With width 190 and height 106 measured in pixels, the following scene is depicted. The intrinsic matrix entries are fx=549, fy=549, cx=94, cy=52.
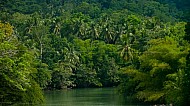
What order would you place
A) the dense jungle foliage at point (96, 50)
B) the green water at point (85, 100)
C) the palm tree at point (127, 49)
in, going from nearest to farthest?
1. the dense jungle foliage at point (96, 50)
2. the green water at point (85, 100)
3. the palm tree at point (127, 49)

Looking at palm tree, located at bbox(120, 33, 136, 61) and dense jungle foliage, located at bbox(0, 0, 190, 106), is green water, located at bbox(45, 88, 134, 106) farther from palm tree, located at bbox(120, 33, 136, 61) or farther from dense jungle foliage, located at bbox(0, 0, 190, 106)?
palm tree, located at bbox(120, 33, 136, 61)

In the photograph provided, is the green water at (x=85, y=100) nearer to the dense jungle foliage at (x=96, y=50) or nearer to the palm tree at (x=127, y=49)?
the dense jungle foliage at (x=96, y=50)

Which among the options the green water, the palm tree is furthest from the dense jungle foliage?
the green water

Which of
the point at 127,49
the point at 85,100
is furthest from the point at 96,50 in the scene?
the point at 85,100

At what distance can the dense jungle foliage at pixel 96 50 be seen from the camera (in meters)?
47.3

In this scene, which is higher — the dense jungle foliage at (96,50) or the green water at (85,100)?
the dense jungle foliage at (96,50)

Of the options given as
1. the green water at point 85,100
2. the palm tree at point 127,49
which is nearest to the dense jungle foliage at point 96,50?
the palm tree at point 127,49

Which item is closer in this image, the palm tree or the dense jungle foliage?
the dense jungle foliage

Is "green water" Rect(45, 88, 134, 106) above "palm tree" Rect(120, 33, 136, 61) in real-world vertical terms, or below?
below

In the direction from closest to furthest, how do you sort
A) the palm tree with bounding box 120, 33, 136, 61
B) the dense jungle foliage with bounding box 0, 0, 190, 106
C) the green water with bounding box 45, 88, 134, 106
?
the dense jungle foliage with bounding box 0, 0, 190, 106 → the green water with bounding box 45, 88, 134, 106 → the palm tree with bounding box 120, 33, 136, 61

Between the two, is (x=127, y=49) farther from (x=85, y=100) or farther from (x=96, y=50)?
(x=96, y=50)

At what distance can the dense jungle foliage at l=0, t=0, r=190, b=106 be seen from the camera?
47.3m

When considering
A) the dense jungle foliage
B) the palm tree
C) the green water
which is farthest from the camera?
the palm tree

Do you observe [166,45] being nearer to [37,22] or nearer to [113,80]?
[113,80]
